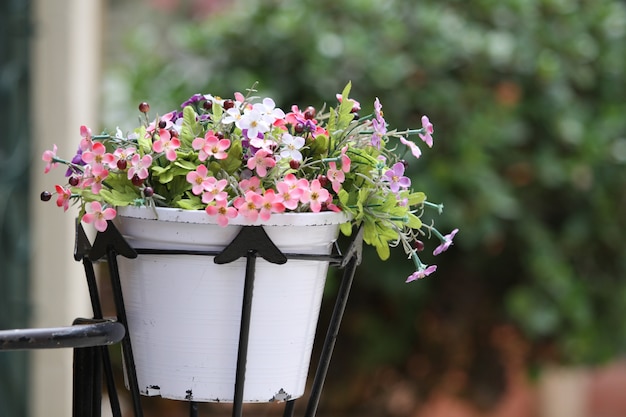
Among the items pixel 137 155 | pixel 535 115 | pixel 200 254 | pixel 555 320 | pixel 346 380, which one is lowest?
pixel 346 380

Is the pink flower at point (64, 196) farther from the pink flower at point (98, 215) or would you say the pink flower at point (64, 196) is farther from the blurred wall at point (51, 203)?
the blurred wall at point (51, 203)

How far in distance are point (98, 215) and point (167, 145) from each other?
0.11m

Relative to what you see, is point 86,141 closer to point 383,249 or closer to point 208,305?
point 208,305

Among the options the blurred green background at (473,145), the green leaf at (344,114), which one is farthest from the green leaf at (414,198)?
the blurred green background at (473,145)

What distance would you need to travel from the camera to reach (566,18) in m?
3.71

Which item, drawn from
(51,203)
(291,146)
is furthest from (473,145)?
(291,146)

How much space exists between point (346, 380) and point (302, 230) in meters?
2.69

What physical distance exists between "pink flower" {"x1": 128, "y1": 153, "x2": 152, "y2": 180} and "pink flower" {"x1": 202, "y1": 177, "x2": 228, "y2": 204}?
7 centimetres

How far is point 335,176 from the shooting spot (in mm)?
1054

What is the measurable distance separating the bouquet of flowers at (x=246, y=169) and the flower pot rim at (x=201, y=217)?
0.01m

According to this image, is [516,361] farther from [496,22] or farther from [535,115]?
[496,22]

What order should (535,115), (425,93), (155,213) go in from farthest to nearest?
(535,115), (425,93), (155,213)

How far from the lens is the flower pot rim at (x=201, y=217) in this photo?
101 centimetres

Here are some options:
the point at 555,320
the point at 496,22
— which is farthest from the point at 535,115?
the point at 555,320
